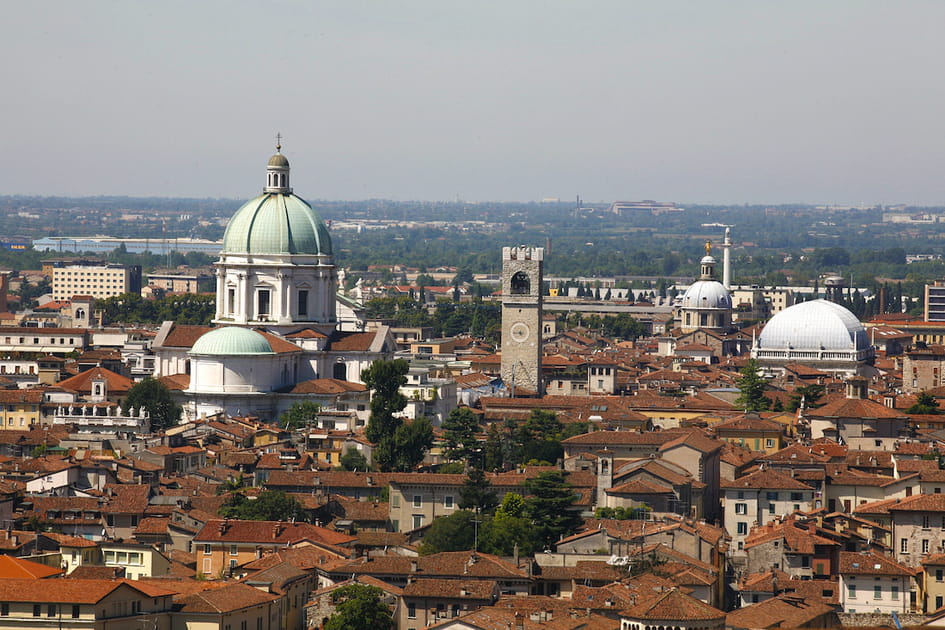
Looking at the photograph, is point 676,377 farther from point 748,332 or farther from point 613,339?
point 613,339

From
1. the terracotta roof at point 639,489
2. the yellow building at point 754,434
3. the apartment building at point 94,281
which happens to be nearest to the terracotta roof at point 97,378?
the yellow building at point 754,434

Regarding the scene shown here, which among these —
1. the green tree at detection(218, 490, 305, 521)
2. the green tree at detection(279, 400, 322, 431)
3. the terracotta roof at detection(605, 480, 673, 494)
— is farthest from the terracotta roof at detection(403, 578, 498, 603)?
the green tree at detection(279, 400, 322, 431)

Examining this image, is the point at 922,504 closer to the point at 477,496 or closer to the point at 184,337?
the point at 477,496

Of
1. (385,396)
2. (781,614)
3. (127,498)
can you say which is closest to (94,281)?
(385,396)

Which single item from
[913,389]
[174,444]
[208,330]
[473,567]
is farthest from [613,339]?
[473,567]

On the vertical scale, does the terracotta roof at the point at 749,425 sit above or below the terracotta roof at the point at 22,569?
below

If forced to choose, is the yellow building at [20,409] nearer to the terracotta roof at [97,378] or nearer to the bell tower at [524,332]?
the terracotta roof at [97,378]

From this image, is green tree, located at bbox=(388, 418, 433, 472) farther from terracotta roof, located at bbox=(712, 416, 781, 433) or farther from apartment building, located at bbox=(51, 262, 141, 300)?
apartment building, located at bbox=(51, 262, 141, 300)
